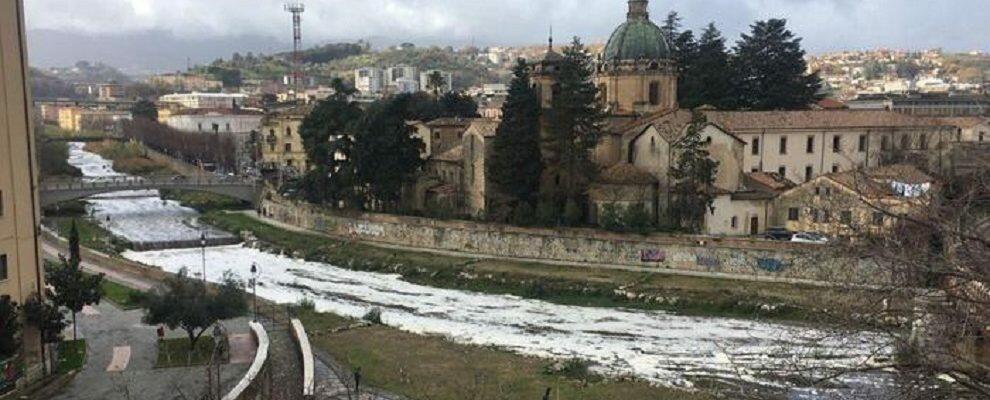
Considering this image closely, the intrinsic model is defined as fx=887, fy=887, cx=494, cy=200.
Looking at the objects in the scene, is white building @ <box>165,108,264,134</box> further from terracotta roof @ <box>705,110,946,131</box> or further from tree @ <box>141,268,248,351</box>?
tree @ <box>141,268,248,351</box>

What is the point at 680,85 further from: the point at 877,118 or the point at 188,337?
the point at 188,337

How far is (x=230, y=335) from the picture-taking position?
89.4 ft

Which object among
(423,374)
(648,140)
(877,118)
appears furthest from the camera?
(877,118)

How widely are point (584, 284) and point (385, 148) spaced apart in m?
17.0

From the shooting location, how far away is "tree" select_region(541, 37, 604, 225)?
45250 millimetres

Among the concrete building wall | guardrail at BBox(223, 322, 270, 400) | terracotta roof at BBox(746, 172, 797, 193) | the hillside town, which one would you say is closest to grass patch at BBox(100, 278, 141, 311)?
the hillside town

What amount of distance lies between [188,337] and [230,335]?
1249 millimetres

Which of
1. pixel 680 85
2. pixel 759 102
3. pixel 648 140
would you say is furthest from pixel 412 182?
pixel 759 102

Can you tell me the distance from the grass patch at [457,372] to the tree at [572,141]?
59.7 feet

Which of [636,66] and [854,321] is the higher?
[636,66]

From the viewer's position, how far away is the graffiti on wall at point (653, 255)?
41.2m

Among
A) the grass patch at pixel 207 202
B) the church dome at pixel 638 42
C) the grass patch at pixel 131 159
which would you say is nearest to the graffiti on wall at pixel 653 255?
the church dome at pixel 638 42

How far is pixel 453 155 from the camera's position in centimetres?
5331

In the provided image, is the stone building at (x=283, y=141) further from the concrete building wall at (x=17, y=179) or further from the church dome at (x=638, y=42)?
the concrete building wall at (x=17, y=179)
